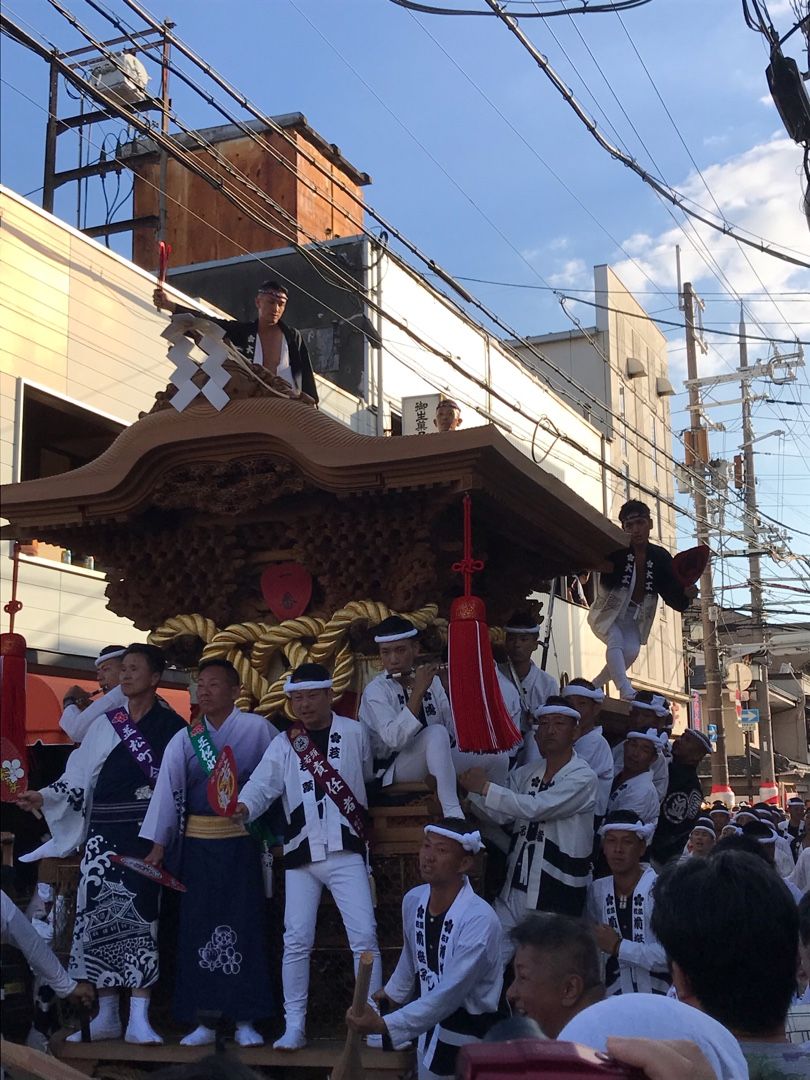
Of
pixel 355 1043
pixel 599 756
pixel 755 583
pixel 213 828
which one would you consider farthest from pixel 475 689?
pixel 755 583

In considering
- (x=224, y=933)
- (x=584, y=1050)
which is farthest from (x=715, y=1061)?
(x=224, y=933)

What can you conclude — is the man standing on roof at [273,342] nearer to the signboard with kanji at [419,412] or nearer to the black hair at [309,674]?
the black hair at [309,674]

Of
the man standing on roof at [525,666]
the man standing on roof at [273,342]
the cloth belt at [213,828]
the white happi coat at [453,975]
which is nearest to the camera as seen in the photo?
the white happi coat at [453,975]

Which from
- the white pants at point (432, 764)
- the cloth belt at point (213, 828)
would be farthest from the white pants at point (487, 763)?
the cloth belt at point (213, 828)

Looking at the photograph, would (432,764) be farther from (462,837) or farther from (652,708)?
(652,708)

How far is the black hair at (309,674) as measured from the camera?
4879 mm

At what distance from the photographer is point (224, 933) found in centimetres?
484

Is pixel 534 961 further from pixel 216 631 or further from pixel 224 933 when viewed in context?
pixel 216 631

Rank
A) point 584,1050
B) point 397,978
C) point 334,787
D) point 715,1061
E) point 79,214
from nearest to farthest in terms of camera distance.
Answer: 1. point 584,1050
2. point 715,1061
3. point 397,978
4. point 334,787
5. point 79,214

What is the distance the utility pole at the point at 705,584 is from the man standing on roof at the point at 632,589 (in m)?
9.26

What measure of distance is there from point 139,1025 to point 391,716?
5.22ft

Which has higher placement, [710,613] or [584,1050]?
[710,613]

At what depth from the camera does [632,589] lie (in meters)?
6.99

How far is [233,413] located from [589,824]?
7.93 feet
